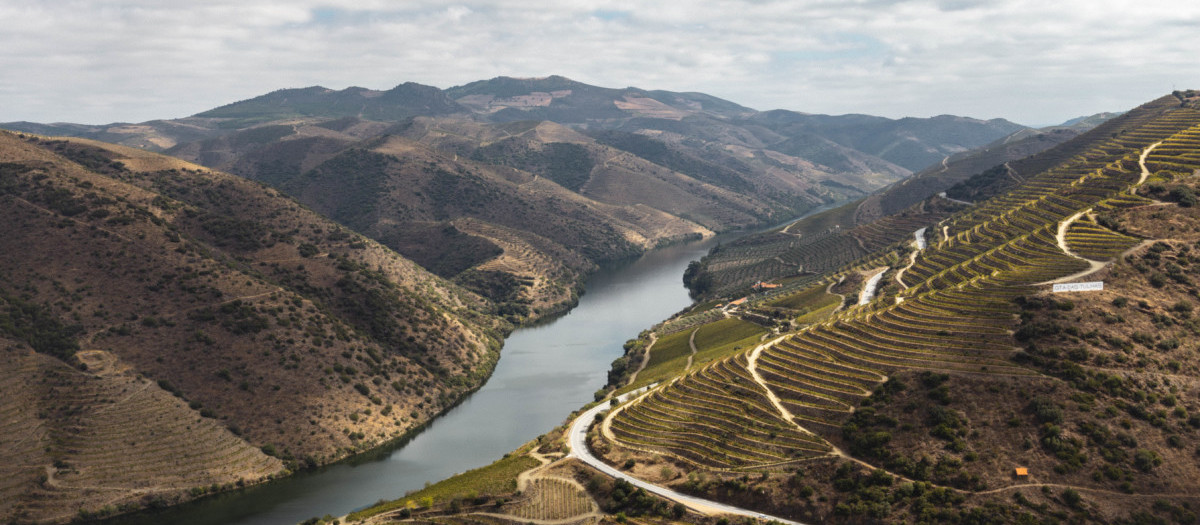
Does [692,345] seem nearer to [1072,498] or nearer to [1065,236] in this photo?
[1065,236]

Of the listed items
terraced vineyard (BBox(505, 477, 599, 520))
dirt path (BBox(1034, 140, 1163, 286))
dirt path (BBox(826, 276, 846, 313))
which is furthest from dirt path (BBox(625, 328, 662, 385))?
dirt path (BBox(1034, 140, 1163, 286))

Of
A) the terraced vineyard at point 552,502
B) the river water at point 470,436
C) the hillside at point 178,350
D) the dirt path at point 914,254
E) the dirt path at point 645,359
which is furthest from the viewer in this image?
the dirt path at point 914,254

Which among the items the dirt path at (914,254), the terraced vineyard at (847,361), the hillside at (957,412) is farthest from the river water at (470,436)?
the dirt path at (914,254)

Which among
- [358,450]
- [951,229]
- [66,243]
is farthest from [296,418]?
[951,229]

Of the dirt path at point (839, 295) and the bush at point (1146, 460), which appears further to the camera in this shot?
the dirt path at point (839, 295)

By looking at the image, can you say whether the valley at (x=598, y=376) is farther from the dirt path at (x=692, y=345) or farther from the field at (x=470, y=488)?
the dirt path at (x=692, y=345)

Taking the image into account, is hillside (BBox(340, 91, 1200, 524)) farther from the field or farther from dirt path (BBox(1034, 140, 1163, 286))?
the field
